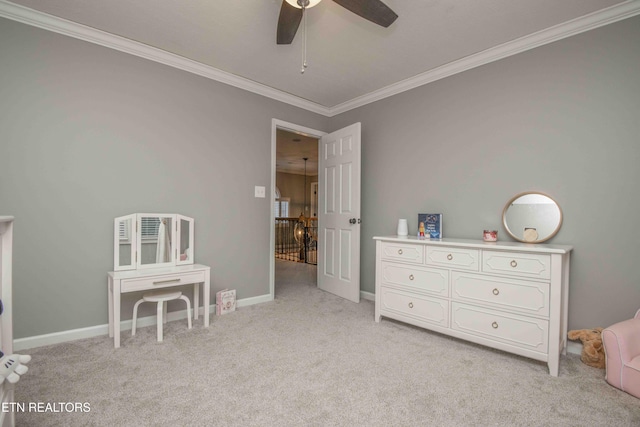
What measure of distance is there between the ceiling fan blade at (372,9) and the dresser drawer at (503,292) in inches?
78.0

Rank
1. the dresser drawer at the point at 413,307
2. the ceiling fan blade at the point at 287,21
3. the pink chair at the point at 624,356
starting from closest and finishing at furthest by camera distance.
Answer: the pink chair at the point at 624,356 → the ceiling fan blade at the point at 287,21 → the dresser drawer at the point at 413,307

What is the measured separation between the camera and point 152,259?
2791mm

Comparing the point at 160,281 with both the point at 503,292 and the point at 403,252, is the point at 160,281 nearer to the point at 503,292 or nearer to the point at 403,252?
the point at 403,252

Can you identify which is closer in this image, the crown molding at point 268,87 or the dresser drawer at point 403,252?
the crown molding at point 268,87

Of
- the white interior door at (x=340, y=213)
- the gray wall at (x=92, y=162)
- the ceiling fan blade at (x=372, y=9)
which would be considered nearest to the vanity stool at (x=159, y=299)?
the gray wall at (x=92, y=162)

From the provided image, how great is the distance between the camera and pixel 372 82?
3.47 m

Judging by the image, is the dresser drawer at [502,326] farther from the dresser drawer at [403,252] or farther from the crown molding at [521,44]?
the crown molding at [521,44]

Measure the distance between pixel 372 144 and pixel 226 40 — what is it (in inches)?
80.6

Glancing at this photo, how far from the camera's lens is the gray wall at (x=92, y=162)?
2.29 m

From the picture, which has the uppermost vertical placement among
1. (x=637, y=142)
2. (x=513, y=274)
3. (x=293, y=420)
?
(x=637, y=142)

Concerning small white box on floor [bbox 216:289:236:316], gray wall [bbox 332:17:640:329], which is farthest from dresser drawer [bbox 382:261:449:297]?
small white box on floor [bbox 216:289:236:316]

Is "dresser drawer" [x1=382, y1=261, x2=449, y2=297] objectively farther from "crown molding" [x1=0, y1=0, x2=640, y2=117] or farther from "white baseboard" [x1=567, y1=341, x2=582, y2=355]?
"crown molding" [x1=0, y1=0, x2=640, y2=117]

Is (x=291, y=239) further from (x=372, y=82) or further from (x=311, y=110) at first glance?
(x=372, y=82)

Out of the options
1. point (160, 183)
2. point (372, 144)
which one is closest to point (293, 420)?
point (160, 183)
